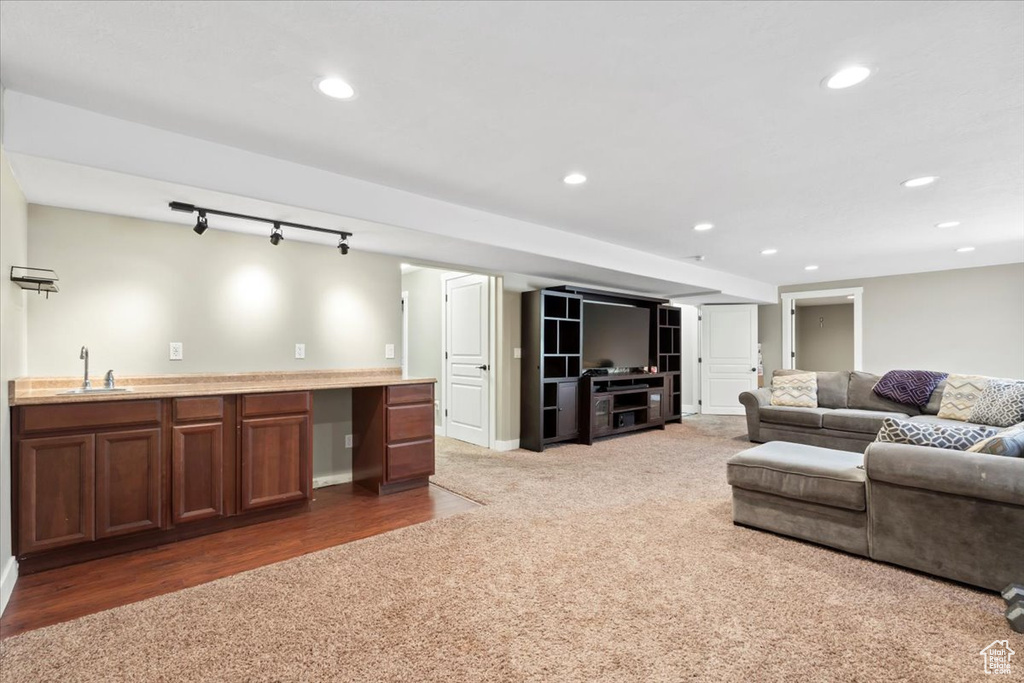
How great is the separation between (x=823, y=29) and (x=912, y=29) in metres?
0.31

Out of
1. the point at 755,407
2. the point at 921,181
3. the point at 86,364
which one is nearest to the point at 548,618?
the point at 86,364

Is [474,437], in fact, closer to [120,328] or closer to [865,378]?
[120,328]

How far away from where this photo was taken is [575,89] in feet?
6.89

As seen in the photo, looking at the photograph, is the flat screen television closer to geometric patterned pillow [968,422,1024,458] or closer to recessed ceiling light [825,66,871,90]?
geometric patterned pillow [968,422,1024,458]

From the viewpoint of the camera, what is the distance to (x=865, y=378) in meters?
5.61

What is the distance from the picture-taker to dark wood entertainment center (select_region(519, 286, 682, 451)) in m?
5.48

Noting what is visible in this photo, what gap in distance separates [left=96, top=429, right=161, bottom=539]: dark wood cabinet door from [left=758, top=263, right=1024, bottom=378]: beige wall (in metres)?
8.78

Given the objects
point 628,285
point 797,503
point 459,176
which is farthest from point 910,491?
point 628,285

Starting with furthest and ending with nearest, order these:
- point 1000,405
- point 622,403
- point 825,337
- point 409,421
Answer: point 825,337 → point 622,403 → point 1000,405 → point 409,421

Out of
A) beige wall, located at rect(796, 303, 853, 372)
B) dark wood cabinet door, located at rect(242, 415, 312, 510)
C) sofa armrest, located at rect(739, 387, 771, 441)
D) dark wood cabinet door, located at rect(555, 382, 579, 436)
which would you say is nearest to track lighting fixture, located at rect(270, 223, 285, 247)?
dark wood cabinet door, located at rect(242, 415, 312, 510)

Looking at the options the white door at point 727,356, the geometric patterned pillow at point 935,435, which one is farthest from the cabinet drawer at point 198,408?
the white door at point 727,356

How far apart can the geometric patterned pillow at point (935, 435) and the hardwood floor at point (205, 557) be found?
8.53ft

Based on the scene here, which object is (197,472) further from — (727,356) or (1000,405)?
(727,356)

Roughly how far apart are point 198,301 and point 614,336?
4.74 m
